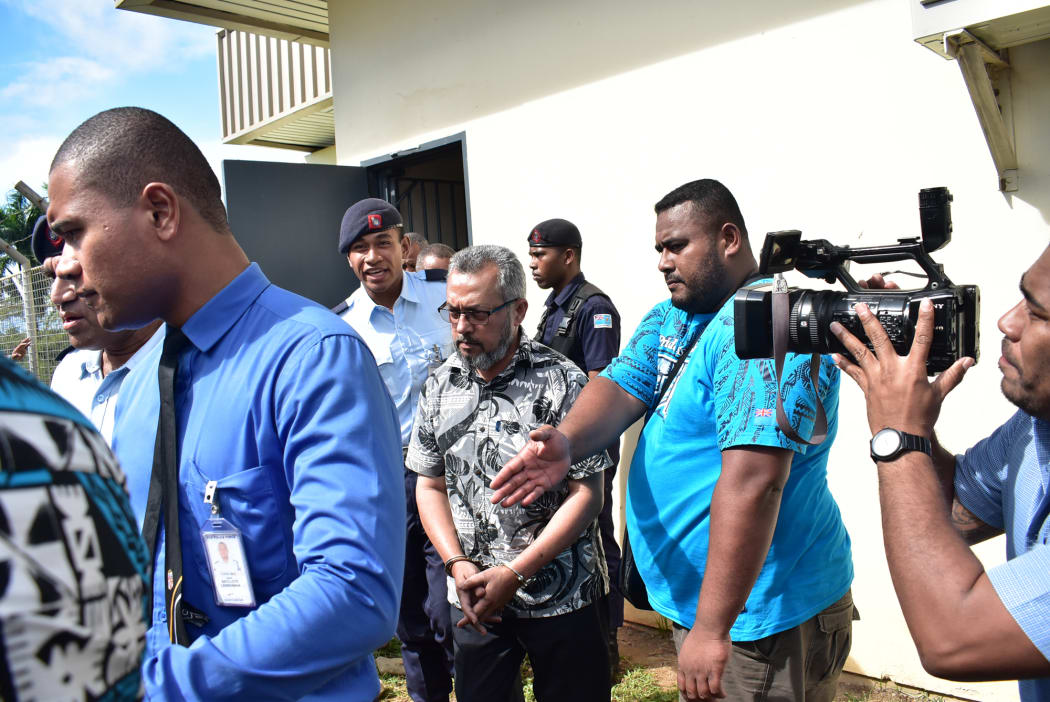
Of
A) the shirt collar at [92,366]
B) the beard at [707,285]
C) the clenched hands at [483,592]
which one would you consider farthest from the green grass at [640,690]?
the shirt collar at [92,366]

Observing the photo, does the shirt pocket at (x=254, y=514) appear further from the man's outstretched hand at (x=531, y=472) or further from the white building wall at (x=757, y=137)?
the white building wall at (x=757, y=137)

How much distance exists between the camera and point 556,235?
14.2ft

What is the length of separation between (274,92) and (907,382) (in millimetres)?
9138

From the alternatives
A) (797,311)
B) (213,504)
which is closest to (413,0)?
(797,311)

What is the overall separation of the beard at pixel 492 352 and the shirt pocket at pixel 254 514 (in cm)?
156

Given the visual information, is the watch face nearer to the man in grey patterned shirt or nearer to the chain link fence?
the man in grey patterned shirt

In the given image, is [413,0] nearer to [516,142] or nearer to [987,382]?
[516,142]

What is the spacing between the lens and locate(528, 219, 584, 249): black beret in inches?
170

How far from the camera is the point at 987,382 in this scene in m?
3.13

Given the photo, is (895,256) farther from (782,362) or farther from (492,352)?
(492,352)

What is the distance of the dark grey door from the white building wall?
0.74m

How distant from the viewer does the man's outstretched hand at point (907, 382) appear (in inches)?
53.8

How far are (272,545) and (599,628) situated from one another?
5.24 feet

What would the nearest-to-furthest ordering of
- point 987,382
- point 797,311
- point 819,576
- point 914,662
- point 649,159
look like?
1. point 797,311
2. point 819,576
3. point 987,382
4. point 914,662
5. point 649,159
